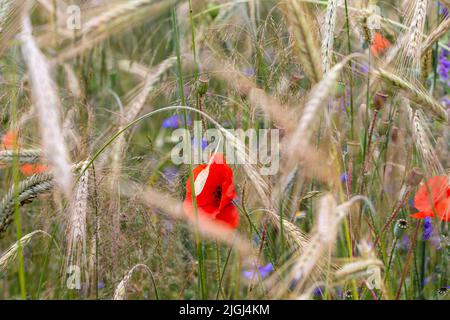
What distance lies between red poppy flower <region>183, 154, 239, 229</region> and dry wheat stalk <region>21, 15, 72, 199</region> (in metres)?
0.41

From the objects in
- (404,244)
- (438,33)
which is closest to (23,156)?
(438,33)

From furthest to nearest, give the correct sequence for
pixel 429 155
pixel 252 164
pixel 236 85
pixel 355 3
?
pixel 355 3 < pixel 236 85 < pixel 429 155 < pixel 252 164

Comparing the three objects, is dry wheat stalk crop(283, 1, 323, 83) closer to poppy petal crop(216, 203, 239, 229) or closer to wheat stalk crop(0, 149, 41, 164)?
poppy petal crop(216, 203, 239, 229)

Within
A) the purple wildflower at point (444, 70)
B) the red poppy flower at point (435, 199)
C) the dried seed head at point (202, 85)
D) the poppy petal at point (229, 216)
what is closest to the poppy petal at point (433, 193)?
the red poppy flower at point (435, 199)

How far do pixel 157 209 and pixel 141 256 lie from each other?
107 mm

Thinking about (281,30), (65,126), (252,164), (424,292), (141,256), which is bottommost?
(424,292)

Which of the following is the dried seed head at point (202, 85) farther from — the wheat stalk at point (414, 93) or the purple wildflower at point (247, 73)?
the wheat stalk at point (414, 93)

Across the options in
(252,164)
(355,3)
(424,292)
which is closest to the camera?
(252,164)

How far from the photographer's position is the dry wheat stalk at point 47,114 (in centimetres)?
66

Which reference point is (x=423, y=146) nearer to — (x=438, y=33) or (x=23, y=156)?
(x=438, y=33)
